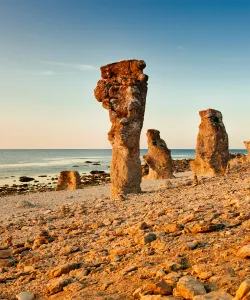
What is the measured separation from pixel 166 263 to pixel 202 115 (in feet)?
60.5

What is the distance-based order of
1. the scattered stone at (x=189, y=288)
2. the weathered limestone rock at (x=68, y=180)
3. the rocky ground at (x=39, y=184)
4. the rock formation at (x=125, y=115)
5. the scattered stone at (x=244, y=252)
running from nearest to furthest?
the scattered stone at (x=189, y=288) < the scattered stone at (x=244, y=252) < the rock formation at (x=125, y=115) < the weathered limestone rock at (x=68, y=180) < the rocky ground at (x=39, y=184)

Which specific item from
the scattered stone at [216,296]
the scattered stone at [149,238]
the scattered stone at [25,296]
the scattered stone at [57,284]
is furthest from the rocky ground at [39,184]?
the scattered stone at [216,296]

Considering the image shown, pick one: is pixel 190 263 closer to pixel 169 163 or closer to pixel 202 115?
pixel 202 115

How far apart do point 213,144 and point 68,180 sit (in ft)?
39.2

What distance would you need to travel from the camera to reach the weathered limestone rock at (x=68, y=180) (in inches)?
1093

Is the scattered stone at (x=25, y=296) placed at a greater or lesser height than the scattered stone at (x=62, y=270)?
lesser

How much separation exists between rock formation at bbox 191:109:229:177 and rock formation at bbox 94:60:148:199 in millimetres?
7254

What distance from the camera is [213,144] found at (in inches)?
875

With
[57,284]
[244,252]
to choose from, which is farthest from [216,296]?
Answer: [57,284]

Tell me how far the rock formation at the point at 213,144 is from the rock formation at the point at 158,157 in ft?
15.6

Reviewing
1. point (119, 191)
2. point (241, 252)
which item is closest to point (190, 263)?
point (241, 252)

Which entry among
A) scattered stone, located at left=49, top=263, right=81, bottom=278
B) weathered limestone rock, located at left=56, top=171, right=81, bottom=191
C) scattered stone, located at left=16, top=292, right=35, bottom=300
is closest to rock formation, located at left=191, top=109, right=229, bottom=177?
weathered limestone rock, located at left=56, top=171, right=81, bottom=191

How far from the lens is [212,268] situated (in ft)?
16.0

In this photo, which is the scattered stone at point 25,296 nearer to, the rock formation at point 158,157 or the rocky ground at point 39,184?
the rock formation at point 158,157
